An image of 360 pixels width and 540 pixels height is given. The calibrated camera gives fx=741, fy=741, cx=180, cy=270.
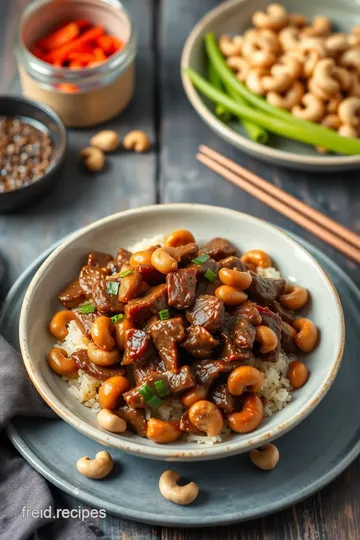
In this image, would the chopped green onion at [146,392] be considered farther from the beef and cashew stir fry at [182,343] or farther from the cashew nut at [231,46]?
the cashew nut at [231,46]

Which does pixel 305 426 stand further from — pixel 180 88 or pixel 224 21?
pixel 224 21

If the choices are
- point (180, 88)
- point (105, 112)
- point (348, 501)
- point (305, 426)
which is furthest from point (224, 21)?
point (348, 501)

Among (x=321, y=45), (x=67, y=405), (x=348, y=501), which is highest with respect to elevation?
(x=321, y=45)

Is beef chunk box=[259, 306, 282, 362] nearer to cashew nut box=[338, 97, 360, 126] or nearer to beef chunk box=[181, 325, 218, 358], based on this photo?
beef chunk box=[181, 325, 218, 358]

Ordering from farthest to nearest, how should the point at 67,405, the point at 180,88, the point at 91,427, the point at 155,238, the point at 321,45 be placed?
the point at 180,88, the point at 321,45, the point at 155,238, the point at 67,405, the point at 91,427

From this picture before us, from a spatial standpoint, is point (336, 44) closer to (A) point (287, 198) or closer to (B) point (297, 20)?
(B) point (297, 20)

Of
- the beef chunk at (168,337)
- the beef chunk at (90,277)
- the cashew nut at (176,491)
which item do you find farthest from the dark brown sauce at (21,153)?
the cashew nut at (176,491)

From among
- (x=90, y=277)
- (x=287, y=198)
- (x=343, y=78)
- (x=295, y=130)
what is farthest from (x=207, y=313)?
(x=343, y=78)
